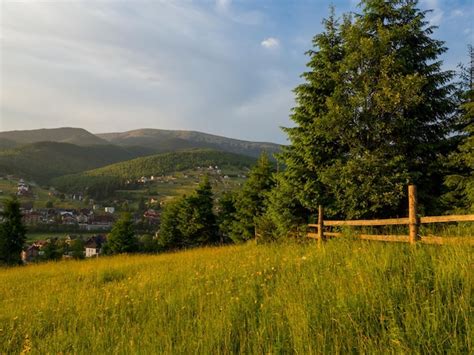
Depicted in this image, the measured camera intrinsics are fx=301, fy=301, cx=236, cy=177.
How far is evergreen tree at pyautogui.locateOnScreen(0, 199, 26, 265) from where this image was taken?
33031mm

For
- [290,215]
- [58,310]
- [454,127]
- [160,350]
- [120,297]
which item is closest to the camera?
[160,350]

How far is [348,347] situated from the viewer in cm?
283

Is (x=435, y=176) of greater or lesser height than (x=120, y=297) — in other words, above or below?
above

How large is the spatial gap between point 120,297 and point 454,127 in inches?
629

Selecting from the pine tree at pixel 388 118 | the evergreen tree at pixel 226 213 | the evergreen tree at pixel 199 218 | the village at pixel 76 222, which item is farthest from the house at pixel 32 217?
the pine tree at pixel 388 118

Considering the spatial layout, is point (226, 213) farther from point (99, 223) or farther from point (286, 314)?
point (99, 223)

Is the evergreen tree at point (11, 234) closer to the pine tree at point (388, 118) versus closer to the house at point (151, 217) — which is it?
the pine tree at point (388, 118)

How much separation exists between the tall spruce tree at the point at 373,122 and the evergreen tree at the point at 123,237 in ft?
109

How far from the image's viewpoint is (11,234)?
109ft

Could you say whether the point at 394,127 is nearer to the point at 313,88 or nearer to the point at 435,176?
the point at 435,176

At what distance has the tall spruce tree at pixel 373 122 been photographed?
513 inches

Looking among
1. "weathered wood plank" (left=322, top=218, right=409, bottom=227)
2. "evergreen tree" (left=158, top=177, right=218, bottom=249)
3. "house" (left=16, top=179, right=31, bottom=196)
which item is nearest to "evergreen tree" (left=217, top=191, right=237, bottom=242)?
"evergreen tree" (left=158, top=177, right=218, bottom=249)

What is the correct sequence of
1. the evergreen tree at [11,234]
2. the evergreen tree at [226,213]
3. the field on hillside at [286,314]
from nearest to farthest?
the field on hillside at [286,314], the evergreen tree at [11,234], the evergreen tree at [226,213]

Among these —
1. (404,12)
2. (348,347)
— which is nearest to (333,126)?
(404,12)
